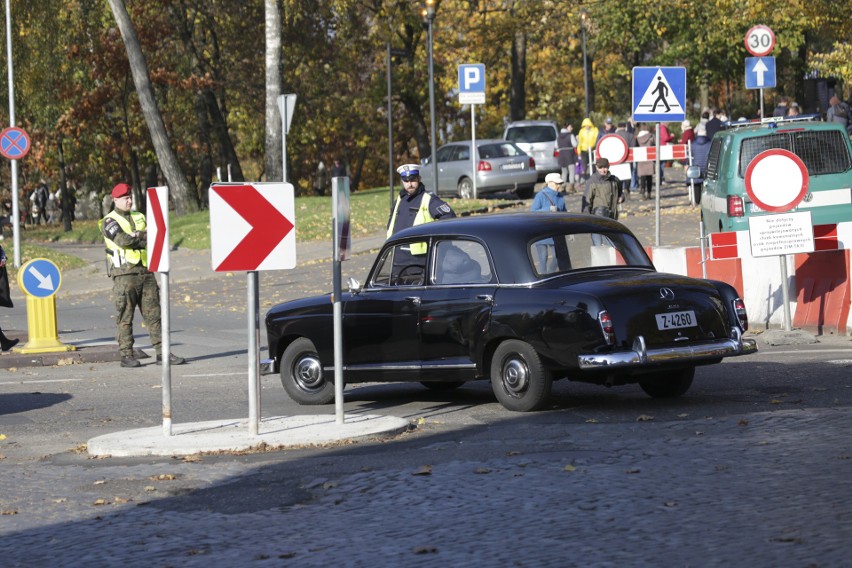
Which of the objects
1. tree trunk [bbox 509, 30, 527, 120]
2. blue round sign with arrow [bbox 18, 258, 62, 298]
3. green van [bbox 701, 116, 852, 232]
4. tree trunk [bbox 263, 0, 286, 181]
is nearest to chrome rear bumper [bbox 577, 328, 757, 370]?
green van [bbox 701, 116, 852, 232]

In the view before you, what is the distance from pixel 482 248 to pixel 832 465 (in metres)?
4.18

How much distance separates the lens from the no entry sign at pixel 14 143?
32531 millimetres

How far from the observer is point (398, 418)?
36.7 feet

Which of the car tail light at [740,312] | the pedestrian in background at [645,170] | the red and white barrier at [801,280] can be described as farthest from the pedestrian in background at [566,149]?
the car tail light at [740,312]

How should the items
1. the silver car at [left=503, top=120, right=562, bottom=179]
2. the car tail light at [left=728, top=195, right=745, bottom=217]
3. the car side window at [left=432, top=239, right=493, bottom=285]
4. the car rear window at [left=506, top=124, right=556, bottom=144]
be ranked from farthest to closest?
the car rear window at [left=506, top=124, right=556, bottom=144] → the silver car at [left=503, top=120, right=562, bottom=179] → the car tail light at [left=728, top=195, right=745, bottom=217] → the car side window at [left=432, top=239, right=493, bottom=285]

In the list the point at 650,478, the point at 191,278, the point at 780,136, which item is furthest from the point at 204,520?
the point at 191,278

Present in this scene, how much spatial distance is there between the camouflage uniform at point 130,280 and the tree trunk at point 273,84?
22413 mm

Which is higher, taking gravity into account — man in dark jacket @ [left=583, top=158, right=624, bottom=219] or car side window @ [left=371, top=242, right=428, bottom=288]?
man in dark jacket @ [left=583, top=158, right=624, bottom=219]

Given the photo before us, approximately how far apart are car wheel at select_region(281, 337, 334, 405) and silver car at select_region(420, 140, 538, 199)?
25.1 m

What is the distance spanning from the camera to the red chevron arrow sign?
33.9 ft

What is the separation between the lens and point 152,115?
41.7m

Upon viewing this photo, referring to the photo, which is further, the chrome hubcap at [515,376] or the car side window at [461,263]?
the car side window at [461,263]

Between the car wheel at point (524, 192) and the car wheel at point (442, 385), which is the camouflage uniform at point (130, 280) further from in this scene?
the car wheel at point (524, 192)

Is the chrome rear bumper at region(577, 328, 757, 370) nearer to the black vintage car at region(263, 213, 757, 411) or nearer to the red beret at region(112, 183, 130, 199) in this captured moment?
the black vintage car at region(263, 213, 757, 411)
